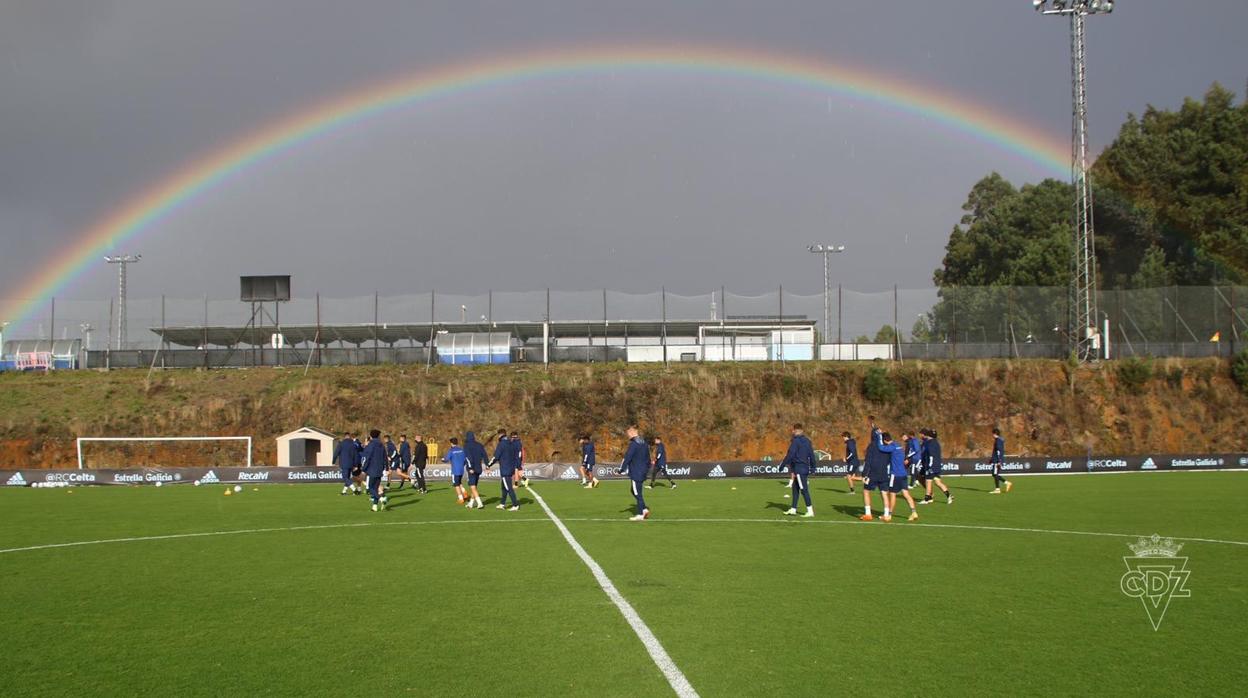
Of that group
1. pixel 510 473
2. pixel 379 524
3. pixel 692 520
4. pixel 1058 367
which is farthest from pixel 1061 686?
pixel 1058 367

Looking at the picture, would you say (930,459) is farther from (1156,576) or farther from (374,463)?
(374,463)

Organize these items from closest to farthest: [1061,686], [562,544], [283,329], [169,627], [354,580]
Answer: [1061,686] → [169,627] → [354,580] → [562,544] → [283,329]

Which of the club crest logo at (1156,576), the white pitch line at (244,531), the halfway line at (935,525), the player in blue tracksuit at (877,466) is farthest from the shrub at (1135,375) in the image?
the white pitch line at (244,531)

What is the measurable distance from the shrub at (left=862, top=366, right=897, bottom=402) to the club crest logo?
38.7 metres

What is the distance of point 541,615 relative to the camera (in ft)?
32.8

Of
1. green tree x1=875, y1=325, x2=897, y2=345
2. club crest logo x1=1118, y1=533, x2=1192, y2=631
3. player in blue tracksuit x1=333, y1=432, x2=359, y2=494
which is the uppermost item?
green tree x1=875, y1=325, x2=897, y2=345

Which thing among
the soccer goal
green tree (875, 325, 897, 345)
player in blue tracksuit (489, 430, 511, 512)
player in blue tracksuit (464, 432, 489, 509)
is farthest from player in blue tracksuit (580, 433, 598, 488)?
green tree (875, 325, 897, 345)

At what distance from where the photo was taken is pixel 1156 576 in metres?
12.6

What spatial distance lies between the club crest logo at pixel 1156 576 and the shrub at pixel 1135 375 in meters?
43.1

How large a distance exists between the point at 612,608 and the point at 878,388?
4613 centimetres

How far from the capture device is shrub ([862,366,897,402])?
54.2 meters

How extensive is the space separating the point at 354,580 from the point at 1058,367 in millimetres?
51744

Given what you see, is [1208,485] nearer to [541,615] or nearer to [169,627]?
[541,615]

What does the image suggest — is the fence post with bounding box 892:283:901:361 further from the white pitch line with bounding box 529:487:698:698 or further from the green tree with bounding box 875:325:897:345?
the white pitch line with bounding box 529:487:698:698
